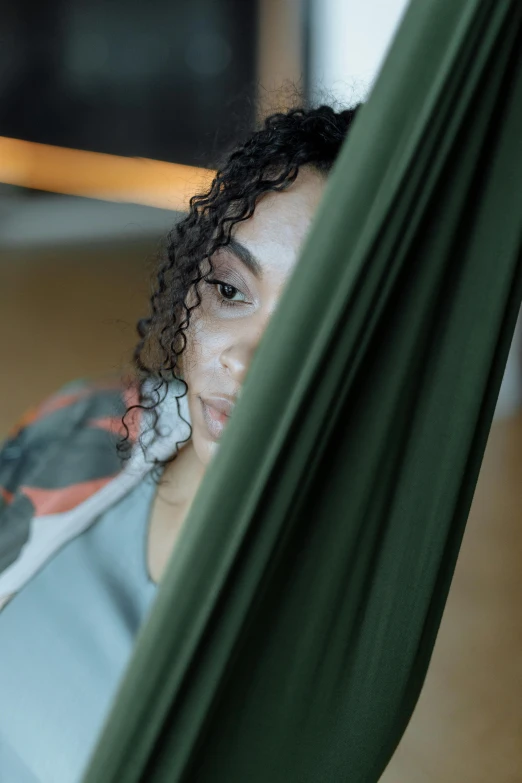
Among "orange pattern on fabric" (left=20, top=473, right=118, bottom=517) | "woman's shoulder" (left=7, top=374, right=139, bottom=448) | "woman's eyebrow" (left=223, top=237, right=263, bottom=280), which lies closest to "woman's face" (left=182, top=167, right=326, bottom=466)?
"woman's eyebrow" (left=223, top=237, right=263, bottom=280)

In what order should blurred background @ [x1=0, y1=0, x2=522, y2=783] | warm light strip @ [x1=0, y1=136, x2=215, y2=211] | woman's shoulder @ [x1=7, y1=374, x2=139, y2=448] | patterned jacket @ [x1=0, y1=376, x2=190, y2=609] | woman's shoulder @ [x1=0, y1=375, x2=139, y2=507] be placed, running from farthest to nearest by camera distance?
warm light strip @ [x1=0, y1=136, x2=215, y2=211], blurred background @ [x1=0, y1=0, x2=522, y2=783], woman's shoulder @ [x1=7, y1=374, x2=139, y2=448], woman's shoulder @ [x1=0, y1=375, x2=139, y2=507], patterned jacket @ [x1=0, y1=376, x2=190, y2=609]

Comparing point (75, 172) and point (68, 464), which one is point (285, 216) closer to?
point (68, 464)

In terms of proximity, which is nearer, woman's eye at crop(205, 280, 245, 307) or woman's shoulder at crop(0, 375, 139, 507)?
woman's eye at crop(205, 280, 245, 307)

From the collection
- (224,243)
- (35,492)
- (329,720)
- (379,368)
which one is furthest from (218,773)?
(35,492)

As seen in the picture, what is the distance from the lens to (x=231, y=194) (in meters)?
0.81

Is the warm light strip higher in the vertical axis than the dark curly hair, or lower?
higher

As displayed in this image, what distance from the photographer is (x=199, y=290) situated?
32.6 inches

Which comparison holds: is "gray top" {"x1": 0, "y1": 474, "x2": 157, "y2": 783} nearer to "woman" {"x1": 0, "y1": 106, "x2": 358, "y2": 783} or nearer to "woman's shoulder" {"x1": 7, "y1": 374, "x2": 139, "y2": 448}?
"woman" {"x1": 0, "y1": 106, "x2": 358, "y2": 783}

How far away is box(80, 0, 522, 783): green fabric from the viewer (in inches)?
16.5

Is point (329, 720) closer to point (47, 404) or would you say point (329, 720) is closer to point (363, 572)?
point (363, 572)

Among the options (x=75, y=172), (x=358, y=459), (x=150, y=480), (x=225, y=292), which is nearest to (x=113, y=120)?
(x=75, y=172)

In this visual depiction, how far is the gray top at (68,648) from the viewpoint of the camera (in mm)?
775

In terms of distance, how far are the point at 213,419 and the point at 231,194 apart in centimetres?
21

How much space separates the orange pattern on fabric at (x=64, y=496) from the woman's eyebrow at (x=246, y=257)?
0.38 m
